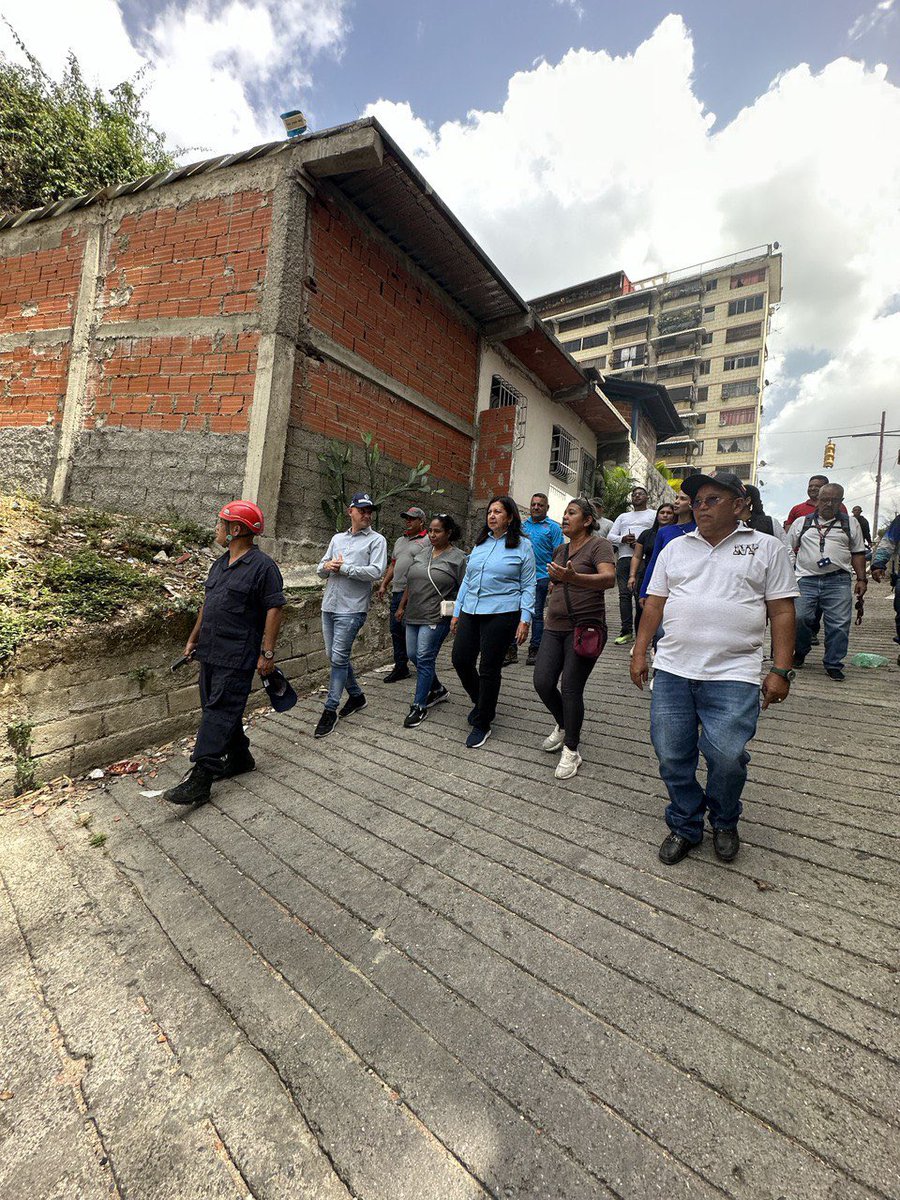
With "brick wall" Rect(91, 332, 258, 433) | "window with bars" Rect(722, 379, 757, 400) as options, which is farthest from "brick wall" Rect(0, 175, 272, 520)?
"window with bars" Rect(722, 379, 757, 400)

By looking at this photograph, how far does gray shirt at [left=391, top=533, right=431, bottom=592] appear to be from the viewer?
530cm

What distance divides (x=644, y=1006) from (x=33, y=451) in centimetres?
924

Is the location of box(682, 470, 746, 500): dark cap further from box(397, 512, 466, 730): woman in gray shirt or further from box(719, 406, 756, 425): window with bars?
box(719, 406, 756, 425): window with bars

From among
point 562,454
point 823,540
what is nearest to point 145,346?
point 823,540

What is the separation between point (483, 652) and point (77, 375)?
6966 millimetres

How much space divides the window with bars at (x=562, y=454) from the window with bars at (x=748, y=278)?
46.0 m

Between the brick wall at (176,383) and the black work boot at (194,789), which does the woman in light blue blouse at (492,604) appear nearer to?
the black work boot at (194,789)

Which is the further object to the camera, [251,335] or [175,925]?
[251,335]

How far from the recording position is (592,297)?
161 feet

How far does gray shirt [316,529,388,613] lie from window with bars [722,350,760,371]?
2068 inches

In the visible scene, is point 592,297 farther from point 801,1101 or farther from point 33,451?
point 801,1101

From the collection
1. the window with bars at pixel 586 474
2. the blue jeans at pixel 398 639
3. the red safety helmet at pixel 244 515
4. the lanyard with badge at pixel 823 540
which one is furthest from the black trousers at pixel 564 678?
the window with bars at pixel 586 474

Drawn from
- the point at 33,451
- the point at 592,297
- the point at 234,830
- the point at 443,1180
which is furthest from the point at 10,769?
the point at 592,297

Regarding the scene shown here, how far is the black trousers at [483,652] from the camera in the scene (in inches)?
161
